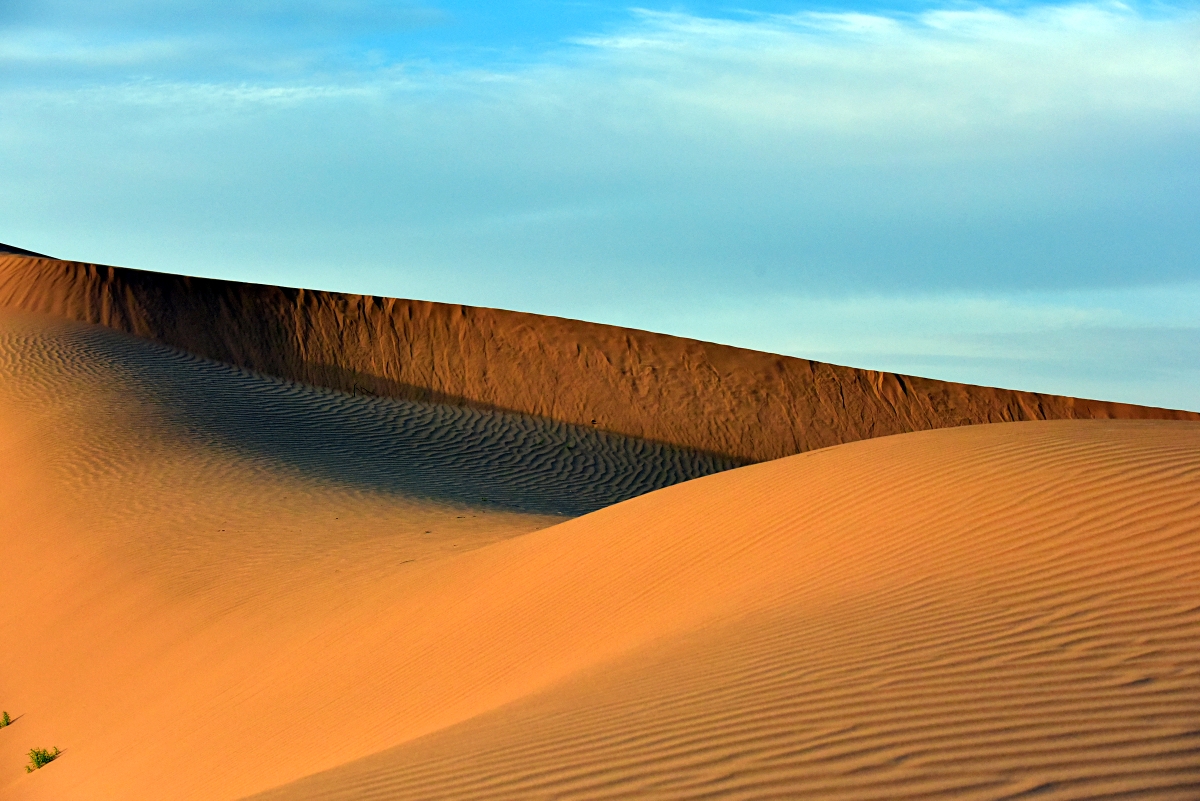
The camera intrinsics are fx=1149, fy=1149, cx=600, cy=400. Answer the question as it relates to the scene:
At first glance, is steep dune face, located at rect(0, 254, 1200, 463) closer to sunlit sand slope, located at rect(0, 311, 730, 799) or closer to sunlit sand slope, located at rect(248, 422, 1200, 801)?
sunlit sand slope, located at rect(0, 311, 730, 799)

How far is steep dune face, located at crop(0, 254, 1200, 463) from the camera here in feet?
99.7

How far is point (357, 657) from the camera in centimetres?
1004

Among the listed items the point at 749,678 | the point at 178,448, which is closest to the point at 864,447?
the point at 749,678

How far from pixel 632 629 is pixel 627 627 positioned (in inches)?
5.4

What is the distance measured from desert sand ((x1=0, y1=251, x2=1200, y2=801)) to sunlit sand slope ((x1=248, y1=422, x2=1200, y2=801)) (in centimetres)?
2

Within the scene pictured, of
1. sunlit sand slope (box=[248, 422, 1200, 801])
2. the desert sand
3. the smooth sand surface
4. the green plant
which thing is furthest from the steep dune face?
the green plant

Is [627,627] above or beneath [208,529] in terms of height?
beneath

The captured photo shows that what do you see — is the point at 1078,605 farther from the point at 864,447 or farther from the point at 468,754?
the point at 864,447

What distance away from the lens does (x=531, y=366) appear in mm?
31609

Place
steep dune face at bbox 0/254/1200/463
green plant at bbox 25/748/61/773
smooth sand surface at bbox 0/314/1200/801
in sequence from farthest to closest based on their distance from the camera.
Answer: steep dune face at bbox 0/254/1200/463, green plant at bbox 25/748/61/773, smooth sand surface at bbox 0/314/1200/801

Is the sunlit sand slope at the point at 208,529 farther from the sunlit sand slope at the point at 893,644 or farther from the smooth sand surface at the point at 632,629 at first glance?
the sunlit sand slope at the point at 893,644

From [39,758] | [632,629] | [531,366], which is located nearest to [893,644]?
[632,629]

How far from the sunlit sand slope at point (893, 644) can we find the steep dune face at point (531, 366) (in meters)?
19.8

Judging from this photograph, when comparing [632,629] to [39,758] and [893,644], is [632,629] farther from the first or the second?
[39,758]
